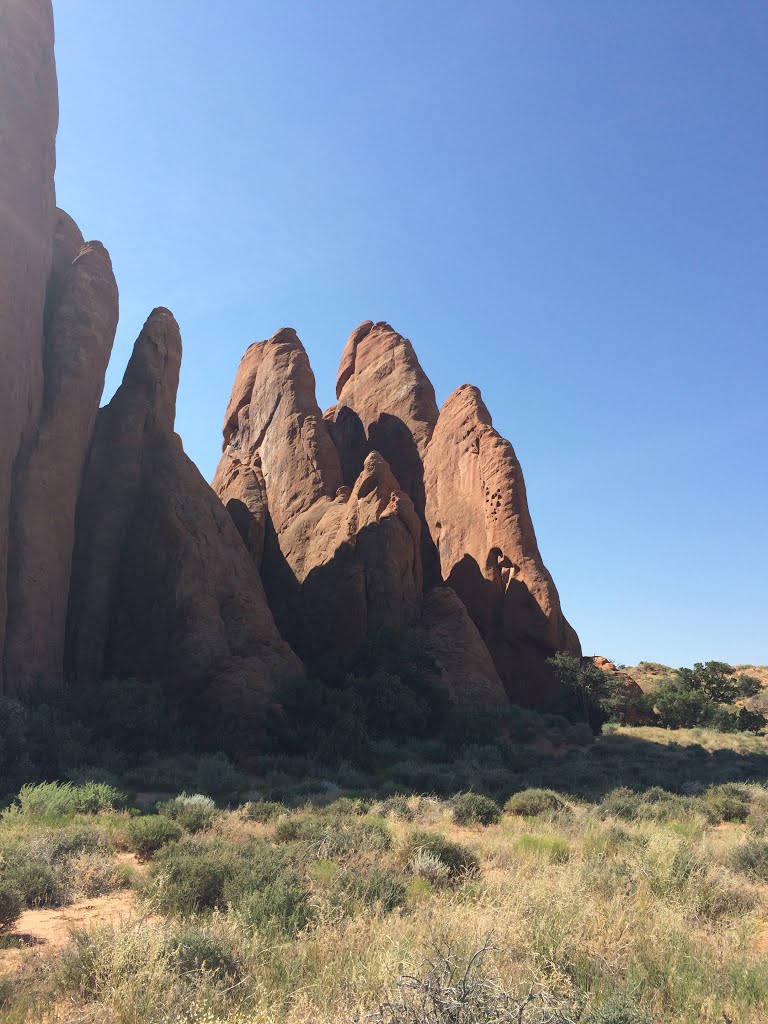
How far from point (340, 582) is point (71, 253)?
17530mm

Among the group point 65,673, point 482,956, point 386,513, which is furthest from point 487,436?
point 482,956

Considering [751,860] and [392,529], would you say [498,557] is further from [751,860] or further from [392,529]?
[751,860]

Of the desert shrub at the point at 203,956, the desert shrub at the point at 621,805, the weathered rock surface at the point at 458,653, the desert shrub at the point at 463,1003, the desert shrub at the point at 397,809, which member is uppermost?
the weathered rock surface at the point at 458,653

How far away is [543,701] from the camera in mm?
31875

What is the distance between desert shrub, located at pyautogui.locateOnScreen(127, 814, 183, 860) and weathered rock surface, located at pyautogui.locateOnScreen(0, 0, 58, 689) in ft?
37.3

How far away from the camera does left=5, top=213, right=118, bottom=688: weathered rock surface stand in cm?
1908

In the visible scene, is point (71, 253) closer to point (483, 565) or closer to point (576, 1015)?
point (483, 565)

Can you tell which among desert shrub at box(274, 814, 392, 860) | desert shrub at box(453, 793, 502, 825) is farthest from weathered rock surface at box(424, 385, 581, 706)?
desert shrub at box(274, 814, 392, 860)

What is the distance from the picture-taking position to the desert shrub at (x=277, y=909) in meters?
5.38

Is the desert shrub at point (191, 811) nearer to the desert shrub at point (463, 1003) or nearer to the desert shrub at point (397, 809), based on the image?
the desert shrub at point (397, 809)

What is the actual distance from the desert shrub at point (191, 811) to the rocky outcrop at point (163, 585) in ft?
23.9

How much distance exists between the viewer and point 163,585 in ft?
72.7

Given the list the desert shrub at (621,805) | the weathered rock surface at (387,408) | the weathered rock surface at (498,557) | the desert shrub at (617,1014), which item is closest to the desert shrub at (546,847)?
the desert shrub at (621,805)

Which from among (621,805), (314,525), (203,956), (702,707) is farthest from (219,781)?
(702,707)
